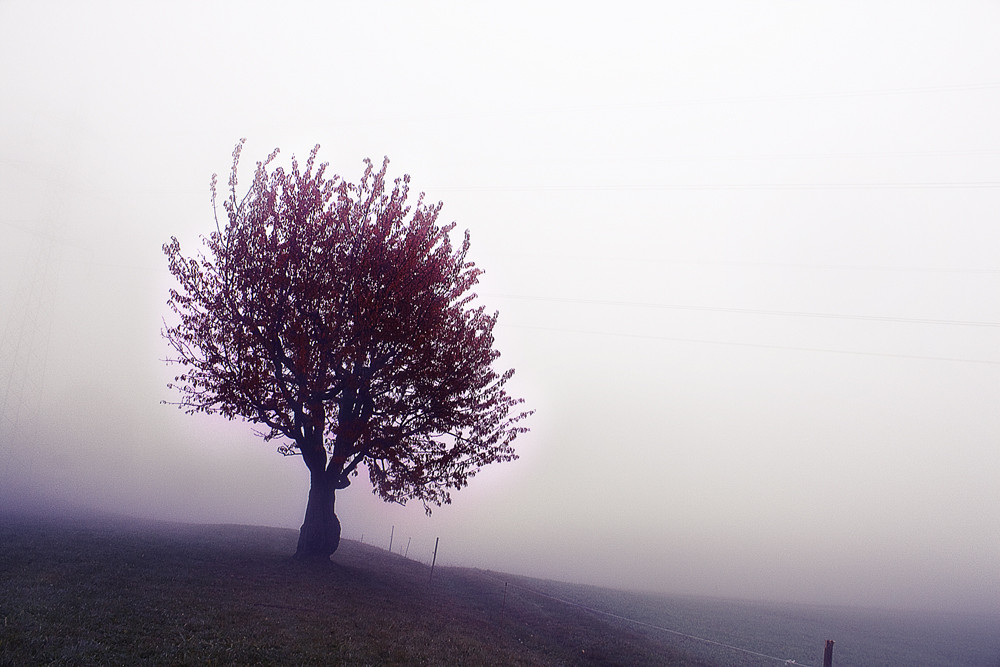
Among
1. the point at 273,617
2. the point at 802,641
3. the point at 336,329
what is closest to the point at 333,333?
the point at 336,329

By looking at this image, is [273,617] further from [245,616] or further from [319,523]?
[319,523]

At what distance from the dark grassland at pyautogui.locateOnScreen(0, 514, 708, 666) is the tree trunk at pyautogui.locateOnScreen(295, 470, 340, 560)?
1642mm

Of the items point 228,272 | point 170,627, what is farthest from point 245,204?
point 170,627

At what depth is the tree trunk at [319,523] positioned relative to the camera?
29828 millimetres

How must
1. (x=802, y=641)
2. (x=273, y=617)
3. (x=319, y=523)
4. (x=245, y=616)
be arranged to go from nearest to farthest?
(x=245, y=616), (x=273, y=617), (x=319, y=523), (x=802, y=641)

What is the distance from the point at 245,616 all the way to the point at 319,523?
12217mm

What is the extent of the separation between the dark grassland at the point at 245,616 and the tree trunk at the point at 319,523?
1642 millimetres

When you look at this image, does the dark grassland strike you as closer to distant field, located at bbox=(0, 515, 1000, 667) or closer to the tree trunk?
distant field, located at bbox=(0, 515, 1000, 667)

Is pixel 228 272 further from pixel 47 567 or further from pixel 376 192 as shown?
pixel 47 567

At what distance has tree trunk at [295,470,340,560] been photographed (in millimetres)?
29828

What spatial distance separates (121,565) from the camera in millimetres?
22500

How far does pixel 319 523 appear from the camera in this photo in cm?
3014

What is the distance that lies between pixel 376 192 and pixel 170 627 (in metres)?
22.4

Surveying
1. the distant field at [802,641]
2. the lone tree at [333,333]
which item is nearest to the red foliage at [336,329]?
the lone tree at [333,333]
